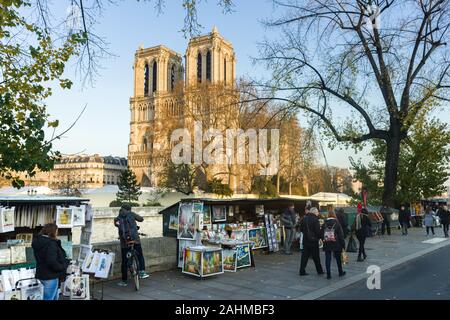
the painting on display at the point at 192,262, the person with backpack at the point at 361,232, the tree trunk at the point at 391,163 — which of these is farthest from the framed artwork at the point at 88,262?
the tree trunk at the point at 391,163

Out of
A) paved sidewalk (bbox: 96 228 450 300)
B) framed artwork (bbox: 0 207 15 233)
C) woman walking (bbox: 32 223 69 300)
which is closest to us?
woman walking (bbox: 32 223 69 300)

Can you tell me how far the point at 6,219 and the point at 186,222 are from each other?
4733 millimetres

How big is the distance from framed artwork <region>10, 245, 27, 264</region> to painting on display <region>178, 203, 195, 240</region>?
447 centimetres

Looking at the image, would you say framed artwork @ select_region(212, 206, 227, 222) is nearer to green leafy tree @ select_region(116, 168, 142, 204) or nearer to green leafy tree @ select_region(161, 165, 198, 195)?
green leafy tree @ select_region(161, 165, 198, 195)

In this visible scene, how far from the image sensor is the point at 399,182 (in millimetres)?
30188

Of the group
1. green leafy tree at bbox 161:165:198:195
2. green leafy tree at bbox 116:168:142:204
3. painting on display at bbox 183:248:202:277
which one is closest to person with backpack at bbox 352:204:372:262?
painting on display at bbox 183:248:202:277

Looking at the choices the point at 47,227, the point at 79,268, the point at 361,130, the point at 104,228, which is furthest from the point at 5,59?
the point at 361,130

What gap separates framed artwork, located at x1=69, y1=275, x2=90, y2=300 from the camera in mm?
7246

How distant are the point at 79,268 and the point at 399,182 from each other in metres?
27.4

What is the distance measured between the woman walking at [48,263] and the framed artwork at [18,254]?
121 centimetres

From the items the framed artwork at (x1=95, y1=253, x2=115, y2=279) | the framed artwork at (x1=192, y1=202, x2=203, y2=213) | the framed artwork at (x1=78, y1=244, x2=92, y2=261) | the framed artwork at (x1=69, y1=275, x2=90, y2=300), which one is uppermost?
the framed artwork at (x1=192, y1=202, x2=203, y2=213)

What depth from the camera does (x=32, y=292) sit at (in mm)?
6410

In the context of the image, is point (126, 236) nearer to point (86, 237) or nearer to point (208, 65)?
point (86, 237)

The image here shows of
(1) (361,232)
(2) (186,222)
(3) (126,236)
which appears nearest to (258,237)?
(1) (361,232)
